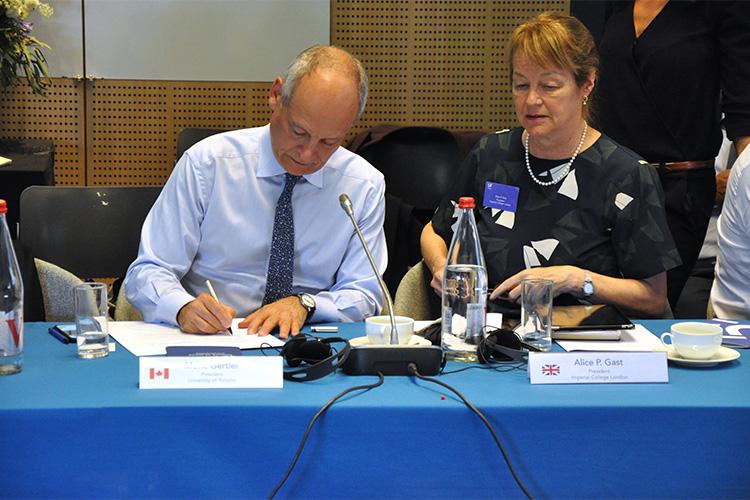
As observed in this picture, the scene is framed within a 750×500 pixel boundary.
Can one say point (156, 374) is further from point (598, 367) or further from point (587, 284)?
point (587, 284)

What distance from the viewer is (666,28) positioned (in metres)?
2.99

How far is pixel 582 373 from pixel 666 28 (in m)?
1.74

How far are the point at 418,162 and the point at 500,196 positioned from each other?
5.40 feet

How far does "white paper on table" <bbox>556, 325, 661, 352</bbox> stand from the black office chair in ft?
5.06

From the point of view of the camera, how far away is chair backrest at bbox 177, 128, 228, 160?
15.1ft

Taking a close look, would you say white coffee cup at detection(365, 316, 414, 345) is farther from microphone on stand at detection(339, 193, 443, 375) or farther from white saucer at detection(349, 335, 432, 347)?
microphone on stand at detection(339, 193, 443, 375)

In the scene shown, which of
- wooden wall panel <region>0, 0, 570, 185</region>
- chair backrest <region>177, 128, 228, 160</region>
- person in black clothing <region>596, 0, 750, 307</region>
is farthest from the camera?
wooden wall panel <region>0, 0, 570, 185</region>

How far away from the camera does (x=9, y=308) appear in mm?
1756

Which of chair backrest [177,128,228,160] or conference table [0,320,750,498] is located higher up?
chair backrest [177,128,228,160]

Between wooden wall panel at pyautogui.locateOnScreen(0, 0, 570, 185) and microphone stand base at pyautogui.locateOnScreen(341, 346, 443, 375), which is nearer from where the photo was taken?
microphone stand base at pyautogui.locateOnScreen(341, 346, 443, 375)

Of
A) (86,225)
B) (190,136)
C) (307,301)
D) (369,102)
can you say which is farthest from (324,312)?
(369,102)

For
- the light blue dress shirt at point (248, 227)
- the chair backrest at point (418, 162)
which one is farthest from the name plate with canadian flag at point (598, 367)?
the chair backrest at point (418, 162)

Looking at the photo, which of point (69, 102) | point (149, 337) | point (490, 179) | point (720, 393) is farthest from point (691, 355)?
point (69, 102)

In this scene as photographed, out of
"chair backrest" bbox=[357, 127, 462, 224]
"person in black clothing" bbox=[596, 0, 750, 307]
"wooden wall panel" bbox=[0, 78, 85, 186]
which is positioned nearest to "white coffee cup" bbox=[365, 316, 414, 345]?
"person in black clothing" bbox=[596, 0, 750, 307]
